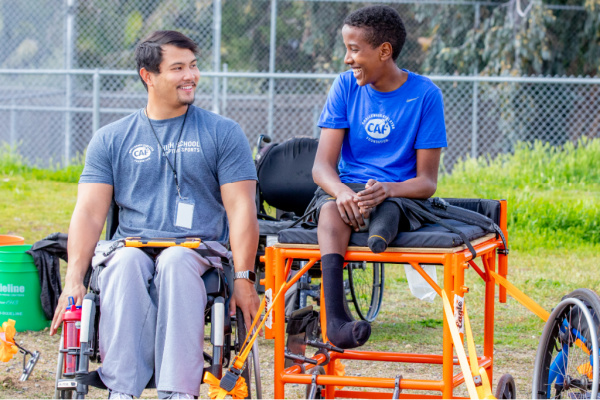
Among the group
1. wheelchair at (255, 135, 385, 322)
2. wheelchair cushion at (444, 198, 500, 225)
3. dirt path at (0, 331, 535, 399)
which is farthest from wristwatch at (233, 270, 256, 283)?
wheelchair at (255, 135, 385, 322)

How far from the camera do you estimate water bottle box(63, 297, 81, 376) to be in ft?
9.50

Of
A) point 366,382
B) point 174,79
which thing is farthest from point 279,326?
point 174,79

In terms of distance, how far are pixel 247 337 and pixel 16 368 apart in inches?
66.4

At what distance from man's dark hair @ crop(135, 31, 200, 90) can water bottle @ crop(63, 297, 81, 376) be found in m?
1.09

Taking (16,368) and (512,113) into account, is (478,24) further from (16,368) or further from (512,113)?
(16,368)

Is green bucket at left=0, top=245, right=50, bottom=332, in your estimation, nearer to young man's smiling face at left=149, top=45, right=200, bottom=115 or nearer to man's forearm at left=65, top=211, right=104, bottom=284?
man's forearm at left=65, top=211, right=104, bottom=284

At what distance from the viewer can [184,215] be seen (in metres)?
3.26

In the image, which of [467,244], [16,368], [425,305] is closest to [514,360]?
[425,305]

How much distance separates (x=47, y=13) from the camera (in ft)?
42.0

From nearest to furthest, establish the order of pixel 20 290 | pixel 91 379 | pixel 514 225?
pixel 91 379
pixel 20 290
pixel 514 225

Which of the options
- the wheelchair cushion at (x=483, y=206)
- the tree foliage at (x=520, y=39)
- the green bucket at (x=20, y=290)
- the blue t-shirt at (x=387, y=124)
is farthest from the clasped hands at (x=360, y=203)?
the tree foliage at (x=520, y=39)

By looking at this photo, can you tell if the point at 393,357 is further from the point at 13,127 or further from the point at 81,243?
the point at 13,127

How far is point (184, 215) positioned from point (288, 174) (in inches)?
81.1

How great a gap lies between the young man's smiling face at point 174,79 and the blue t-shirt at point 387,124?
599mm
